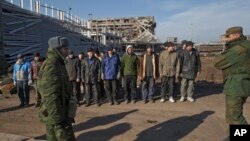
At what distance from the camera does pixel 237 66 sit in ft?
20.3

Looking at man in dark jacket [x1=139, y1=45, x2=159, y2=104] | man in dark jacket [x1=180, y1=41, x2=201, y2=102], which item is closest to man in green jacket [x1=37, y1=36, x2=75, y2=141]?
man in dark jacket [x1=139, y1=45, x2=159, y2=104]

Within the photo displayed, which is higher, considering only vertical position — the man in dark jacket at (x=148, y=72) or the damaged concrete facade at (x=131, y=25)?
the damaged concrete facade at (x=131, y=25)

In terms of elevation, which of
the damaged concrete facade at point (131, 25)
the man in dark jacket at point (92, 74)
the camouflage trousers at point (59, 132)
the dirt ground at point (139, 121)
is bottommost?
the dirt ground at point (139, 121)

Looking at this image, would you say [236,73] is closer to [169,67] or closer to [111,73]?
[169,67]

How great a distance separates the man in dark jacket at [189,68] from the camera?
40.3 ft

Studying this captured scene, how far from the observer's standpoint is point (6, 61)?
1928cm

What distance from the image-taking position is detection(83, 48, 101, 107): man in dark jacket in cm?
1205

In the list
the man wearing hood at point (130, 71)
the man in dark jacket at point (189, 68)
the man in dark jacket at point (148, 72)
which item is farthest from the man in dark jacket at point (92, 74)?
the man in dark jacket at point (189, 68)

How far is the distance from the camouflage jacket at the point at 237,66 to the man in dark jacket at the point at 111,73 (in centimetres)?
617

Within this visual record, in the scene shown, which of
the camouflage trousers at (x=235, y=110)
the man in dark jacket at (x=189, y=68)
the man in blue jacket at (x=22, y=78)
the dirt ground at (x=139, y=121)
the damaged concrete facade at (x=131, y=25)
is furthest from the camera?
the damaged concrete facade at (x=131, y=25)

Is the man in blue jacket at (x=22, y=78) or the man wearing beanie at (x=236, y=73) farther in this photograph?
the man in blue jacket at (x=22, y=78)

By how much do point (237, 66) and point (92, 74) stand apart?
21.5 ft

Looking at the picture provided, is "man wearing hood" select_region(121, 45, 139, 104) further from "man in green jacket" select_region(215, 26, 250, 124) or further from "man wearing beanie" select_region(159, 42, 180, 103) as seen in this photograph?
"man in green jacket" select_region(215, 26, 250, 124)

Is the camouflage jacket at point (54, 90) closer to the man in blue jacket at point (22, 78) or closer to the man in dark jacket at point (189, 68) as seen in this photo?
the man in blue jacket at point (22, 78)
